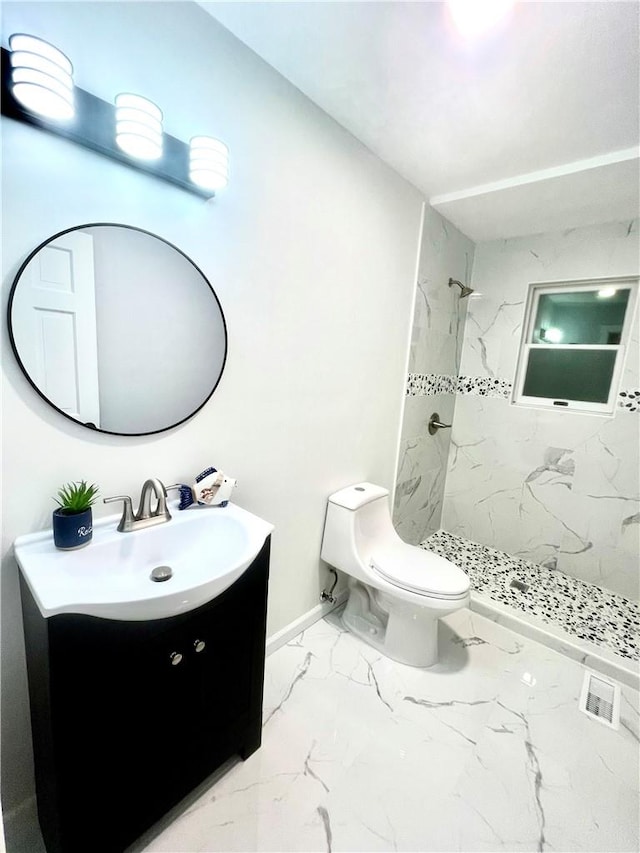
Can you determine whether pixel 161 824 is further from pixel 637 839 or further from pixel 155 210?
pixel 155 210

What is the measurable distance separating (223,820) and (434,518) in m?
2.23

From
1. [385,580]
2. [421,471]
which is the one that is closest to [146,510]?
[385,580]

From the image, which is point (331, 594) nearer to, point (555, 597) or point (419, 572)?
point (419, 572)

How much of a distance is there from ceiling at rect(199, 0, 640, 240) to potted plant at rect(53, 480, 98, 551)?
4.76 ft

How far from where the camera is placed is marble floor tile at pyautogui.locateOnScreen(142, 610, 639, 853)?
1.08 meters

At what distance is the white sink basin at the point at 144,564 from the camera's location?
0.78m

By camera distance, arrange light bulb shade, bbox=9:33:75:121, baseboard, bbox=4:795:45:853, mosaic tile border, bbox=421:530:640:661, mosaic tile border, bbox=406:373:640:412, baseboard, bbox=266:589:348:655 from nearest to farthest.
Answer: light bulb shade, bbox=9:33:75:121 → baseboard, bbox=4:795:45:853 → baseboard, bbox=266:589:348:655 → mosaic tile border, bbox=421:530:640:661 → mosaic tile border, bbox=406:373:640:412

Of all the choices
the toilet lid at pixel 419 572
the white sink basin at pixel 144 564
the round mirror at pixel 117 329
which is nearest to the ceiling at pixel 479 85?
the round mirror at pixel 117 329

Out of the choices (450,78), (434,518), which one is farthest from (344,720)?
(450,78)

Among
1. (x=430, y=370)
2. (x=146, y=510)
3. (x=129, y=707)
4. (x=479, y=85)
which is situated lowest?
(x=129, y=707)

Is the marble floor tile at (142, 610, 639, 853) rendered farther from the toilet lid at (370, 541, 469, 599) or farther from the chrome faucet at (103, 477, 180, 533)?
the chrome faucet at (103, 477, 180, 533)

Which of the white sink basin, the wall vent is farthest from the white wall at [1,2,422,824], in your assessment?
the wall vent

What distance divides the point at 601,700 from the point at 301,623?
1.37 metres

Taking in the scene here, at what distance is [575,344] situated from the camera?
2404 millimetres
